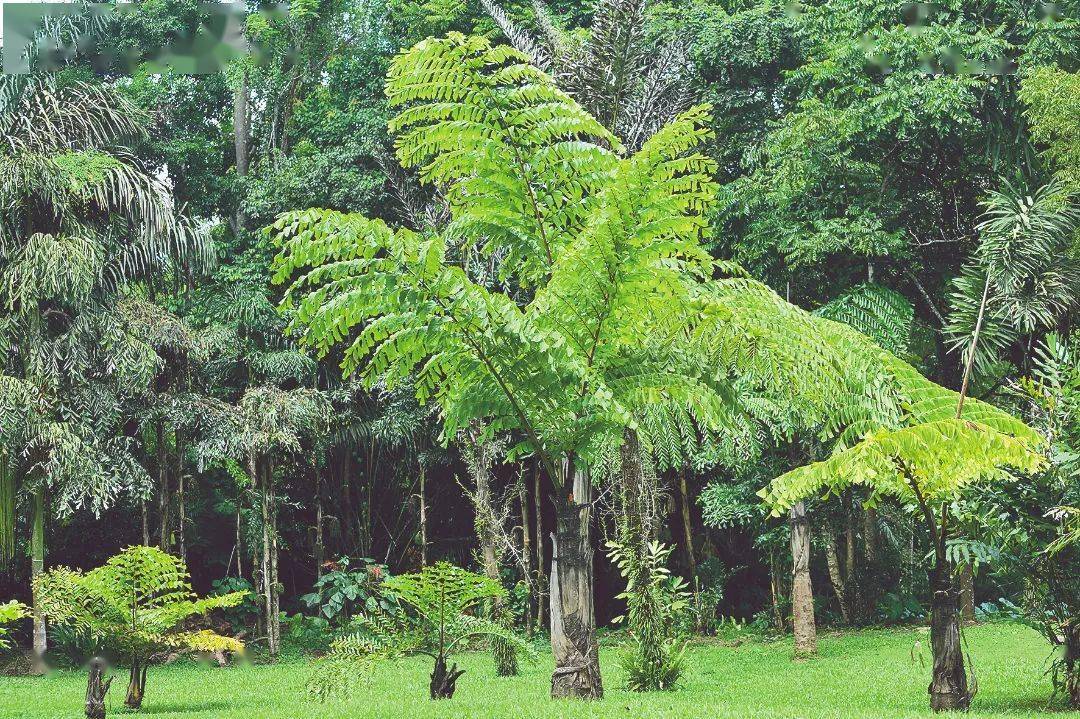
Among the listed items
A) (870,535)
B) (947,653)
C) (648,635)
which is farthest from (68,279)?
(870,535)

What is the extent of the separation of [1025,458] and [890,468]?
814 millimetres

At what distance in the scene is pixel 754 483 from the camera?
15070 mm

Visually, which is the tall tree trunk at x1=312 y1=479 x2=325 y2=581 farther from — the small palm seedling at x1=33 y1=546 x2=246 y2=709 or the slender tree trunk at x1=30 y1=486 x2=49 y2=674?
the small palm seedling at x1=33 y1=546 x2=246 y2=709

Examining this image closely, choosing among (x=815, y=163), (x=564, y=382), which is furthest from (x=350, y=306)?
(x=815, y=163)

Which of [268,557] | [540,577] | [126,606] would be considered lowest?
[540,577]

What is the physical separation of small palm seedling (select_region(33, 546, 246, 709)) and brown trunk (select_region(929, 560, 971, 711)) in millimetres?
5696

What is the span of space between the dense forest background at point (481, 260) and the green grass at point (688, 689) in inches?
78.1

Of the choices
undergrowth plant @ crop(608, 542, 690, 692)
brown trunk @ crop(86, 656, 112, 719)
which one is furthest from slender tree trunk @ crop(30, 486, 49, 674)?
undergrowth plant @ crop(608, 542, 690, 692)

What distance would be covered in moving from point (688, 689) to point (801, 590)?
3389mm

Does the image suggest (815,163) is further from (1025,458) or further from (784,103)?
(1025,458)

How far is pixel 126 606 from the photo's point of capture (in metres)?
9.16

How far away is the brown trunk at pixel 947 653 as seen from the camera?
23.3ft

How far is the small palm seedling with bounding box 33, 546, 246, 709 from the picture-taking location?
9.08m

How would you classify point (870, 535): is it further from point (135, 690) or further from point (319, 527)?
point (135, 690)
